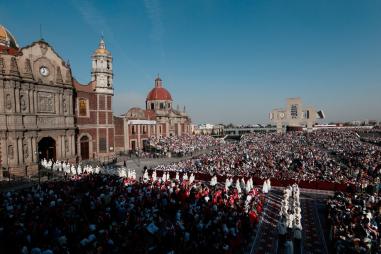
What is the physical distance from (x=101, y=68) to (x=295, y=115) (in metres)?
73.7

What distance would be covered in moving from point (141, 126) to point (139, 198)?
132 ft

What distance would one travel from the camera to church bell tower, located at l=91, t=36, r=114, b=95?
42094 mm

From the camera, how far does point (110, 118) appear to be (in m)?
44.5

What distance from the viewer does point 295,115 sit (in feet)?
321

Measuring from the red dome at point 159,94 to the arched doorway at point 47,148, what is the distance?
38.0 meters

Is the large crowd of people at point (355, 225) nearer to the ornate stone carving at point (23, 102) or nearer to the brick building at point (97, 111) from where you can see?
the ornate stone carving at point (23, 102)

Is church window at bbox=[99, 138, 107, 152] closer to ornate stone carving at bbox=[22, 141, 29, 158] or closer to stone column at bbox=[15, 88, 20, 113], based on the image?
ornate stone carving at bbox=[22, 141, 29, 158]

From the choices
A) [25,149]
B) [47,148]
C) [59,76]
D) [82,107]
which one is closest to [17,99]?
[25,149]

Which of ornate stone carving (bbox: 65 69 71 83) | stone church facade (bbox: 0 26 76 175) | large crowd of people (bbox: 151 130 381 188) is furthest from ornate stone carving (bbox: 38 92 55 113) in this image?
large crowd of people (bbox: 151 130 381 188)

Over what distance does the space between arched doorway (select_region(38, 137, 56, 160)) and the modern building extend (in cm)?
7962

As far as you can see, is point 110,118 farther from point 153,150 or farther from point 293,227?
point 293,227

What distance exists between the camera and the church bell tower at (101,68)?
42.1m

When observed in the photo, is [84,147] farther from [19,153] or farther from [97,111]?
[19,153]

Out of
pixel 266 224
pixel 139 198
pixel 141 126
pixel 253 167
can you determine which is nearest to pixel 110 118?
pixel 141 126
